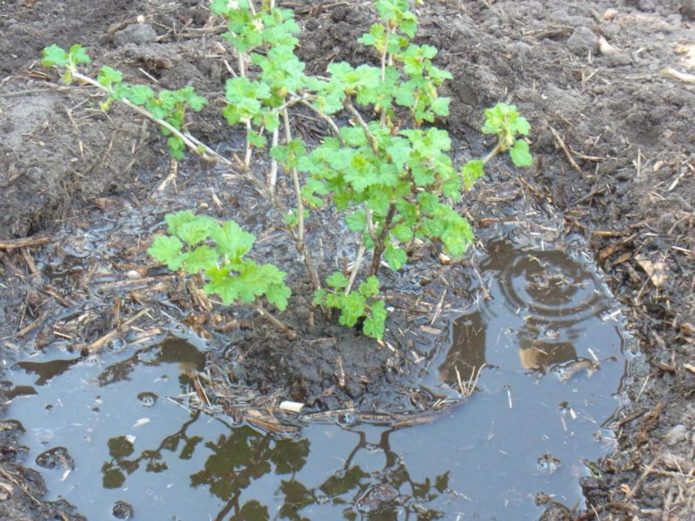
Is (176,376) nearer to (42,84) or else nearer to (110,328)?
(110,328)

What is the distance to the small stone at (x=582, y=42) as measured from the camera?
5.17 metres

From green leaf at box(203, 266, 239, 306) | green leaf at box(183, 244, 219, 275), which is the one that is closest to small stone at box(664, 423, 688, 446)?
green leaf at box(203, 266, 239, 306)

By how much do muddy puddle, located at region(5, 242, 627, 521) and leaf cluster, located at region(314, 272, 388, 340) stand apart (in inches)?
14.7

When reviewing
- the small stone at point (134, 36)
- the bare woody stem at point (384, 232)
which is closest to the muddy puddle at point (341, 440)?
→ the bare woody stem at point (384, 232)

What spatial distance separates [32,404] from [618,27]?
13.9ft

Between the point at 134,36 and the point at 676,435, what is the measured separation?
386cm

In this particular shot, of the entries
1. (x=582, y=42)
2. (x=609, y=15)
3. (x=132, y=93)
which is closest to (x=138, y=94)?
(x=132, y=93)

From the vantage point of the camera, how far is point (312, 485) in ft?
10.7

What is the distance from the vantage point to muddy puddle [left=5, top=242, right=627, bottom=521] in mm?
3201

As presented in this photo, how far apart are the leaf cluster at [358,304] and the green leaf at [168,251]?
809 mm

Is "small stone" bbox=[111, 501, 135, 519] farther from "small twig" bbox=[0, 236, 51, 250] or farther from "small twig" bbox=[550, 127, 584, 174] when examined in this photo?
"small twig" bbox=[550, 127, 584, 174]

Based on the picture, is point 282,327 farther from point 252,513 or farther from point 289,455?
point 252,513

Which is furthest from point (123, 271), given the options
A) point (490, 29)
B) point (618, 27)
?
point (618, 27)

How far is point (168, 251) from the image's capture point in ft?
9.28
